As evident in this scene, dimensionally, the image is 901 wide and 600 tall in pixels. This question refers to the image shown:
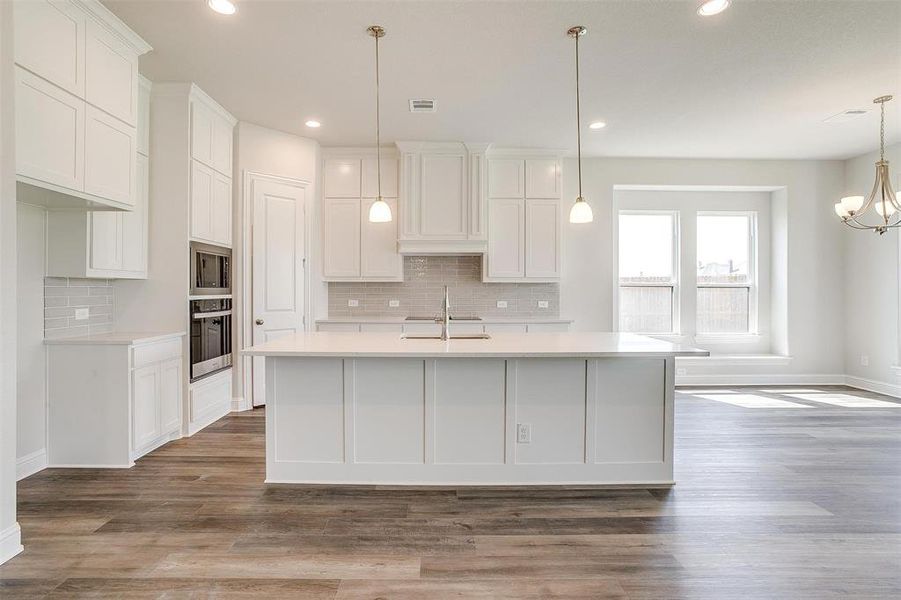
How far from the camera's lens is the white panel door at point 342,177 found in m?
5.79

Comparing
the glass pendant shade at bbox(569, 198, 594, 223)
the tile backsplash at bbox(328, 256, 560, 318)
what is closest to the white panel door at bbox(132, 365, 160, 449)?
the tile backsplash at bbox(328, 256, 560, 318)

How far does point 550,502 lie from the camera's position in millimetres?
2861

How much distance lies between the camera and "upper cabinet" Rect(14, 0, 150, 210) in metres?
2.53

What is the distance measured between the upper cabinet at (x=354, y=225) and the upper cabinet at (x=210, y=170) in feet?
3.93

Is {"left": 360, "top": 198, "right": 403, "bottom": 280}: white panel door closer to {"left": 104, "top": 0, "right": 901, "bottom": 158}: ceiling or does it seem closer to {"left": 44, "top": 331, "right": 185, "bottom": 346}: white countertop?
{"left": 104, "top": 0, "right": 901, "bottom": 158}: ceiling

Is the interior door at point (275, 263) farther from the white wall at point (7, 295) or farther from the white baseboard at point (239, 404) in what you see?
the white wall at point (7, 295)

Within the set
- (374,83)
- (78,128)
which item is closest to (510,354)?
(374,83)

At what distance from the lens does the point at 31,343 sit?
3229 millimetres

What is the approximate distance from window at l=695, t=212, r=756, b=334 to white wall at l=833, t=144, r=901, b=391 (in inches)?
42.1

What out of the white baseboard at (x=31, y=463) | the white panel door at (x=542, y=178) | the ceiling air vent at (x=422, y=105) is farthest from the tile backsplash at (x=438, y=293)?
the white baseboard at (x=31, y=463)

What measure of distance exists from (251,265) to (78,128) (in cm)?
220

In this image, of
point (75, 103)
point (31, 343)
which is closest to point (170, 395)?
point (31, 343)

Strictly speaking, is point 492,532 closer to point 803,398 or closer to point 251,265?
point 251,265

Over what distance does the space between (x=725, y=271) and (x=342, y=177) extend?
5170mm
